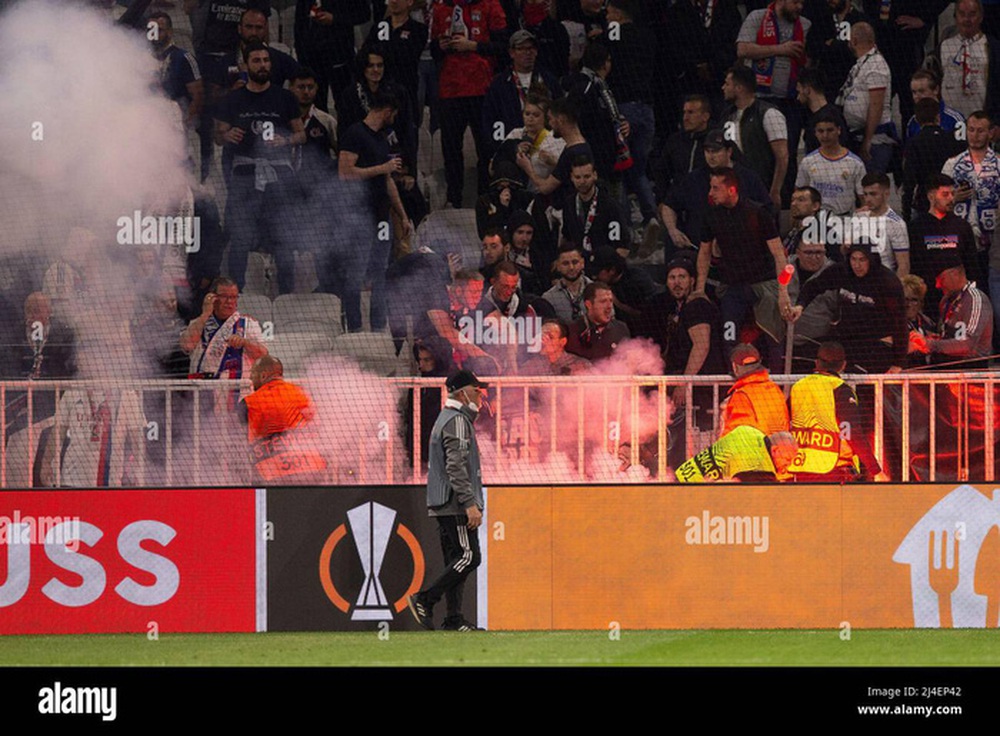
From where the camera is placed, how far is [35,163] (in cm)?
1400

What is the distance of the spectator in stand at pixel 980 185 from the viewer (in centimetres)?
1363

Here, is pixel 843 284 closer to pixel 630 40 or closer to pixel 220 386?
pixel 630 40

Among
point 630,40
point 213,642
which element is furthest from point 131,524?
point 630,40

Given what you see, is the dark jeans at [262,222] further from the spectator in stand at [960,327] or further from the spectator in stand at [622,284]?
the spectator in stand at [960,327]

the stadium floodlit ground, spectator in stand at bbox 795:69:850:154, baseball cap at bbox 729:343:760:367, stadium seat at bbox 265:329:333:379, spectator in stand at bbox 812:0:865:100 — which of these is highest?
spectator in stand at bbox 812:0:865:100

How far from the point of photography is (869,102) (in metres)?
14.3

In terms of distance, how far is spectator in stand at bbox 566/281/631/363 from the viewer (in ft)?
40.9

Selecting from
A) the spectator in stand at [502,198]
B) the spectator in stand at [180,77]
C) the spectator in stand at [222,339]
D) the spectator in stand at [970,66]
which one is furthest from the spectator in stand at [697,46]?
the spectator in stand at [222,339]

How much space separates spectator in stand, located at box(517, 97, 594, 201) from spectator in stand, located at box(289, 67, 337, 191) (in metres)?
1.64

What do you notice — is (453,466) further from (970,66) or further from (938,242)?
(970,66)

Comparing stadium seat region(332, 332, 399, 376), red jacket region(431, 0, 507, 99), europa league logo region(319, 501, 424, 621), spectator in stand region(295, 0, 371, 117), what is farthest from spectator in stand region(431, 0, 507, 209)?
europa league logo region(319, 501, 424, 621)

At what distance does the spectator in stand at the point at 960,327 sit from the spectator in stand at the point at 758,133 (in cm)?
181

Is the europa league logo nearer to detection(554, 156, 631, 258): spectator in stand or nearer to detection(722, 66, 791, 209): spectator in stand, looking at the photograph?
detection(554, 156, 631, 258): spectator in stand

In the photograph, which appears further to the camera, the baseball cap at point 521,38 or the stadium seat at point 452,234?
the baseball cap at point 521,38
